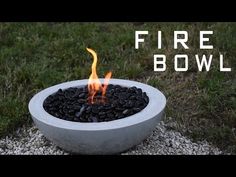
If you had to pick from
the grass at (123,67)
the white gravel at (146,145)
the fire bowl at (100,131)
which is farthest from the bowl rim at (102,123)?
the grass at (123,67)

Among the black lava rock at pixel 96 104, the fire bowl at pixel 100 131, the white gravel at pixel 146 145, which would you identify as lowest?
the white gravel at pixel 146 145

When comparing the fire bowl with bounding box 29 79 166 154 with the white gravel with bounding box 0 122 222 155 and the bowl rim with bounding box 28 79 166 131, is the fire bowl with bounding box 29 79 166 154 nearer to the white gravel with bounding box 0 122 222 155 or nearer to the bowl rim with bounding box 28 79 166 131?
the bowl rim with bounding box 28 79 166 131

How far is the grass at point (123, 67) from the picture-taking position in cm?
470

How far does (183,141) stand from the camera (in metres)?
4.39

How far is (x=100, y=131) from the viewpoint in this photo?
3604 millimetres

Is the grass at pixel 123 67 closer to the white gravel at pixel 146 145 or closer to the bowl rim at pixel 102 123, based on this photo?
the white gravel at pixel 146 145

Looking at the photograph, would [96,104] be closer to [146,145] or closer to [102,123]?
[102,123]

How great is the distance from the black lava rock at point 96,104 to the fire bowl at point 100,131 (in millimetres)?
97

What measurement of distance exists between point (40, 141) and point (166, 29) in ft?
8.37

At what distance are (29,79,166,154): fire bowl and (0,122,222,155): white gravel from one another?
301 mm

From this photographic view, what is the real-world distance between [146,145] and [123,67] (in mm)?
1511

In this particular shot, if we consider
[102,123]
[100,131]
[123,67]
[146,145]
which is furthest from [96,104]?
[123,67]

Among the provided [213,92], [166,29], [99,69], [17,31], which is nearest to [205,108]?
[213,92]

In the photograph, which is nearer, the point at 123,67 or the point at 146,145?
the point at 146,145
